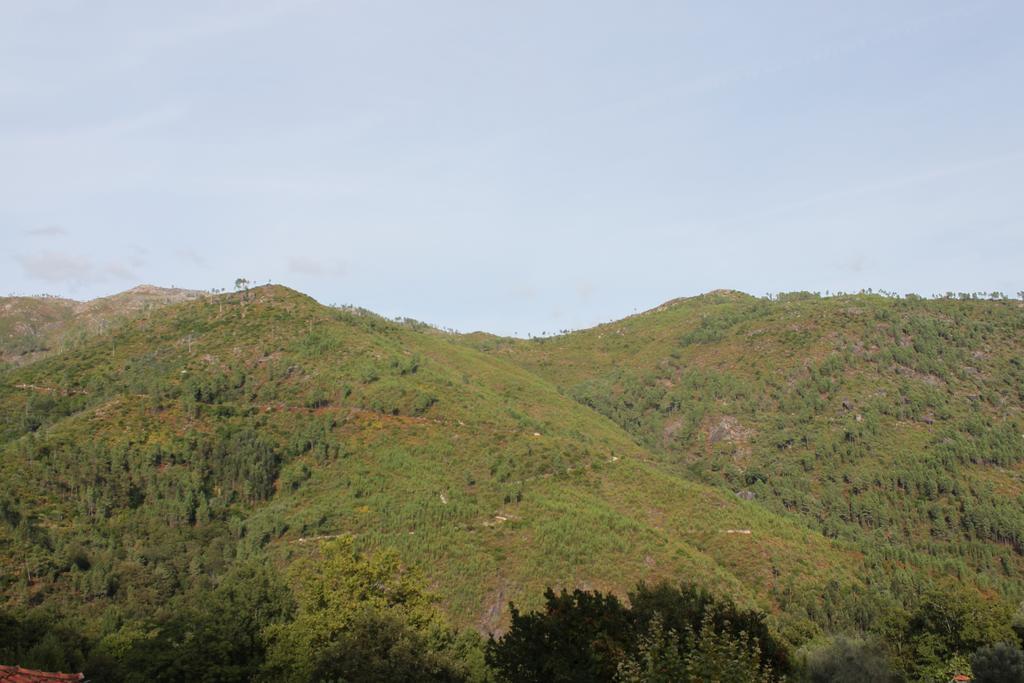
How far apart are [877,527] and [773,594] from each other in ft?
131

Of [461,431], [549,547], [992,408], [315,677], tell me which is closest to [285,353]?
[461,431]

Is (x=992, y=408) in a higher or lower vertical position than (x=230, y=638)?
higher

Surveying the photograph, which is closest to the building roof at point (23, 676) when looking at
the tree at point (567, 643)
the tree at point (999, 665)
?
the tree at point (567, 643)

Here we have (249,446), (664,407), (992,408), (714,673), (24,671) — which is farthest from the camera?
(664,407)

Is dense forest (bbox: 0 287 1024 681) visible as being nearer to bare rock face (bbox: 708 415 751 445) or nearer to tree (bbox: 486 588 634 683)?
tree (bbox: 486 588 634 683)

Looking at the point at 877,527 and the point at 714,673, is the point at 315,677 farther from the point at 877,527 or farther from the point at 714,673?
the point at 877,527

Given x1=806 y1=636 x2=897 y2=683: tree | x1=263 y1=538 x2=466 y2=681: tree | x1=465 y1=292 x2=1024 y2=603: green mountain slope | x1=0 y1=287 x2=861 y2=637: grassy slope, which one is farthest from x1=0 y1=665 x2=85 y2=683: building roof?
x1=465 y1=292 x2=1024 y2=603: green mountain slope

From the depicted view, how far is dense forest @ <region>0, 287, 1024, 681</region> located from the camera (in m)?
38.4

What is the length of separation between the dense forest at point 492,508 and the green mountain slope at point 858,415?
0.56 meters

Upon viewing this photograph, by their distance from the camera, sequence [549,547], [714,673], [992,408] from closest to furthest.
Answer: [714,673] → [549,547] → [992,408]

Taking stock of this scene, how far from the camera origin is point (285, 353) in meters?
103

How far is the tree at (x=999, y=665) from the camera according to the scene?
3812cm

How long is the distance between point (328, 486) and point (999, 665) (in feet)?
194

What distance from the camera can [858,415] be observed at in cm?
11975
